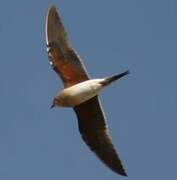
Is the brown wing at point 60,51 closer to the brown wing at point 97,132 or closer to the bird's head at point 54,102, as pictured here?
the bird's head at point 54,102

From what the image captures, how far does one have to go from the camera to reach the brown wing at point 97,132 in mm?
20438

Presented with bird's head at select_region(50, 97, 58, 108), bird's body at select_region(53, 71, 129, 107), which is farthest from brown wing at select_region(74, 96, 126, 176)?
bird's head at select_region(50, 97, 58, 108)

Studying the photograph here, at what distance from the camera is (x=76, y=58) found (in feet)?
65.7

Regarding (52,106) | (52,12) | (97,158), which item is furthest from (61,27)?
(97,158)

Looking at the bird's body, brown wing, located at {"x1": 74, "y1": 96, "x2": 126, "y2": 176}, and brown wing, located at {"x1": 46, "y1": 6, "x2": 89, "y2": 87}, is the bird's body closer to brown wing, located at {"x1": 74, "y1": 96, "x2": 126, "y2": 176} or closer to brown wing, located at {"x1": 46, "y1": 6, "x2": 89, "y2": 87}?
brown wing, located at {"x1": 46, "y1": 6, "x2": 89, "y2": 87}

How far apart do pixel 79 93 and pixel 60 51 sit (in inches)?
57.5

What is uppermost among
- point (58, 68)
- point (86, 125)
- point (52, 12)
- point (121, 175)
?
point (52, 12)

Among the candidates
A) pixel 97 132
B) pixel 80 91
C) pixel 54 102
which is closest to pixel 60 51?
pixel 54 102

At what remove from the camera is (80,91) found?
64.0 feet

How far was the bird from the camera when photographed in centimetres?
1955

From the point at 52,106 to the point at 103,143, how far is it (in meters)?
1.88

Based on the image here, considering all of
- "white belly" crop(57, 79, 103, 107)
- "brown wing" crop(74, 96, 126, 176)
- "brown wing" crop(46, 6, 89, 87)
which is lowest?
"brown wing" crop(74, 96, 126, 176)

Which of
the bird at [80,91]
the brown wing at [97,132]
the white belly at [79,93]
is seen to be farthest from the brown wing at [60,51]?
the brown wing at [97,132]

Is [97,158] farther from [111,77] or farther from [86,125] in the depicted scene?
[111,77]
